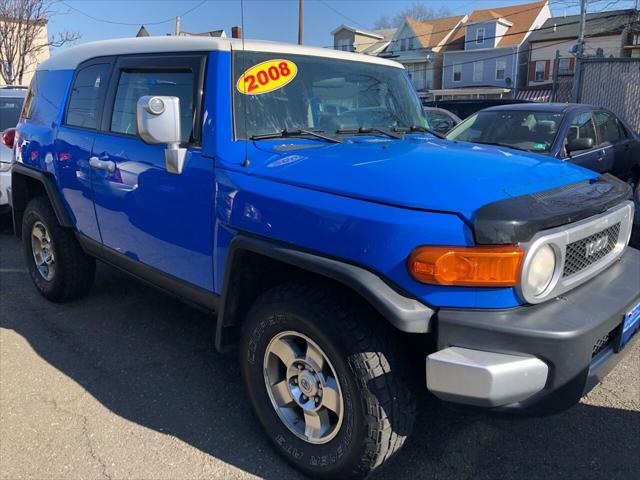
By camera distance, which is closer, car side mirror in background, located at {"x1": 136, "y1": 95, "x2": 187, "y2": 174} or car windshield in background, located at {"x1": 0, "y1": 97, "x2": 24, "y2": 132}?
car side mirror in background, located at {"x1": 136, "y1": 95, "x2": 187, "y2": 174}

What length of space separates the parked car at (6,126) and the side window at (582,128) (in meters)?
6.67

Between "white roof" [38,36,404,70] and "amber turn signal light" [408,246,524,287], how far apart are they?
62.8 inches

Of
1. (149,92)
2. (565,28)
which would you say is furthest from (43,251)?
(565,28)

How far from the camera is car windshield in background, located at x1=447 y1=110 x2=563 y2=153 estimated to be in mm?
6332

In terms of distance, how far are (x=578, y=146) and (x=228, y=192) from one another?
5.00 metres

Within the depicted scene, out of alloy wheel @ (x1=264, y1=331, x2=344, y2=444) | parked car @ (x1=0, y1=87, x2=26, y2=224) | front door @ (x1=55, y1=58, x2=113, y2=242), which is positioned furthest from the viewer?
parked car @ (x1=0, y1=87, x2=26, y2=224)

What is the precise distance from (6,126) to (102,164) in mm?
Result: 5278

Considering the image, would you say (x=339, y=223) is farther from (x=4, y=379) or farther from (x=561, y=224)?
(x=4, y=379)

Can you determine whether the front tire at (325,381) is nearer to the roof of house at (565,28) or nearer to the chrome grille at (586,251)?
the chrome grille at (586,251)

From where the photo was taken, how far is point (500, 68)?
40969 millimetres

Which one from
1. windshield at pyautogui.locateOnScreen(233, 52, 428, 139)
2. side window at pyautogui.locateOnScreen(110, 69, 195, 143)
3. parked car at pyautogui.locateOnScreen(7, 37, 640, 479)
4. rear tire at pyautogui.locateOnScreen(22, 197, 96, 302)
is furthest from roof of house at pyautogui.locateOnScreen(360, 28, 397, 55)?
parked car at pyautogui.locateOnScreen(7, 37, 640, 479)

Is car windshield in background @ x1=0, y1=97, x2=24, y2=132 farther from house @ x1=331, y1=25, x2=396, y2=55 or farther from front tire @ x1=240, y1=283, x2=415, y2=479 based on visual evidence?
house @ x1=331, y1=25, x2=396, y2=55

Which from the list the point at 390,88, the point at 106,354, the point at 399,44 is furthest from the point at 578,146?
the point at 399,44

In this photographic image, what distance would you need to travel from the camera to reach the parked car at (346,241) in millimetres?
1990
